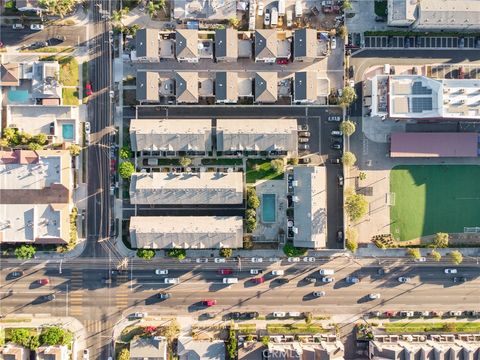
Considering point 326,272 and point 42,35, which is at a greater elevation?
point 42,35

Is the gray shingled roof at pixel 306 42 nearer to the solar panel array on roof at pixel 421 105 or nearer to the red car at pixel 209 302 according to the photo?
the solar panel array on roof at pixel 421 105

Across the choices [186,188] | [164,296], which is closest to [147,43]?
[186,188]

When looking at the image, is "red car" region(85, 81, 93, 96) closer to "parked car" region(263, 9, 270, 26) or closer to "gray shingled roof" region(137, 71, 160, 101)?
"gray shingled roof" region(137, 71, 160, 101)

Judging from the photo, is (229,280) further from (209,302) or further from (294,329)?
(294,329)

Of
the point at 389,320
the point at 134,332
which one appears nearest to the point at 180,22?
the point at 134,332

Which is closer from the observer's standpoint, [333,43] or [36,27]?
[36,27]

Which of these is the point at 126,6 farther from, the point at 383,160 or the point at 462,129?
the point at 462,129

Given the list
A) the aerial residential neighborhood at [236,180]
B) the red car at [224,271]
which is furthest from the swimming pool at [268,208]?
the red car at [224,271]
